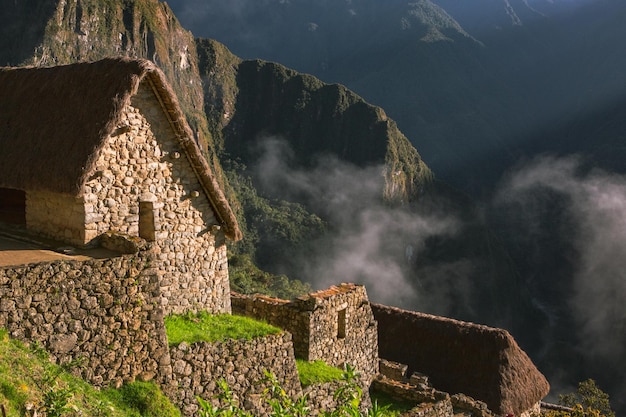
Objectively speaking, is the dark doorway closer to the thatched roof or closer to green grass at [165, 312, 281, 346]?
the thatched roof

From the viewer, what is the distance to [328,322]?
39.6 feet

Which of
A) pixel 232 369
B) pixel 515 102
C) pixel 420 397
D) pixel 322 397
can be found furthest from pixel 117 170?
pixel 515 102

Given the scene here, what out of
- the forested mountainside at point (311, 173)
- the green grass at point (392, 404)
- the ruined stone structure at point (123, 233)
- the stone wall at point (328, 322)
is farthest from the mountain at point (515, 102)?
the ruined stone structure at point (123, 233)

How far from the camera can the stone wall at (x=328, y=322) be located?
1159 centimetres

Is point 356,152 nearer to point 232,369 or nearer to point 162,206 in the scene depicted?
point 162,206

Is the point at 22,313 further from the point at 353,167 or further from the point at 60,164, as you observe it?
the point at 353,167

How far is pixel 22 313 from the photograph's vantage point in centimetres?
613

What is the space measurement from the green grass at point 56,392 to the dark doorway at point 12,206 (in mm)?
4227

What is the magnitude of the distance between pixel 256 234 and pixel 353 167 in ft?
128

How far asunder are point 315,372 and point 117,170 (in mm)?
4841

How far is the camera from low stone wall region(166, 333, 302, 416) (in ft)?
25.0

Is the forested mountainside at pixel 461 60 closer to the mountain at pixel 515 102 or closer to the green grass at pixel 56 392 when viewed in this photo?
the mountain at pixel 515 102

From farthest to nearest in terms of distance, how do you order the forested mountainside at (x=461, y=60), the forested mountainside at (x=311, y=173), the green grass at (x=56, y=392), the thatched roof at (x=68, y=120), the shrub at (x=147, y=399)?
the forested mountainside at (x=461, y=60) → the forested mountainside at (x=311, y=173) → the thatched roof at (x=68, y=120) → the shrub at (x=147, y=399) → the green grass at (x=56, y=392)

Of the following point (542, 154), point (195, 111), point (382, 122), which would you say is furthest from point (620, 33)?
point (195, 111)
